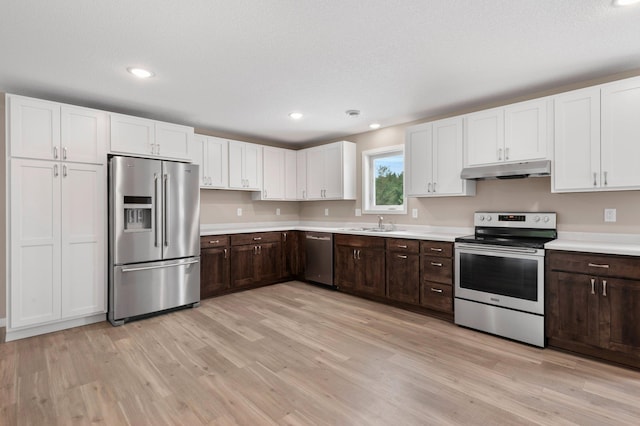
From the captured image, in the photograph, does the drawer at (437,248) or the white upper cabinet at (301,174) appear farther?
the white upper cabinet at (301,174)

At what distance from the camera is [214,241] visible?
174 inches

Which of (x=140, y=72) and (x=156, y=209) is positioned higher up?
(x=140, y=72)

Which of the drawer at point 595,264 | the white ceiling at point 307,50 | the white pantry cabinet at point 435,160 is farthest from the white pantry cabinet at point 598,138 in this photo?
the white pantry cabinet at point 435,160

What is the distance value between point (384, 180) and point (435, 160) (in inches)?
45.7

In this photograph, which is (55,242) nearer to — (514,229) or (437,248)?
(437,248)

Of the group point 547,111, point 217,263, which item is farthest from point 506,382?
point 217,263

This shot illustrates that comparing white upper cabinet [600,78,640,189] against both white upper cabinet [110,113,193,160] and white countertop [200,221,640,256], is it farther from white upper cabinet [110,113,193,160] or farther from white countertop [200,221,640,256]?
white upper cabinet [110,113,193,160]

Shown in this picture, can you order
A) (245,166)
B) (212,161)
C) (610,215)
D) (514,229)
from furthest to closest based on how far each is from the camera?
(245,166), (212,161), (514,229), (610,215)

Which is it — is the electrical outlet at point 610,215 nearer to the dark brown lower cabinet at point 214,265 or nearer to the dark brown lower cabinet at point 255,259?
the dark brown lower cabinet at point 255,259

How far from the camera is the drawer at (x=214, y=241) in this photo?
4324 mm

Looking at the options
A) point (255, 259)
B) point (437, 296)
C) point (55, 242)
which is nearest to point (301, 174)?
point (255, 259)

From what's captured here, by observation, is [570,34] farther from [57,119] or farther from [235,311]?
[57,119]

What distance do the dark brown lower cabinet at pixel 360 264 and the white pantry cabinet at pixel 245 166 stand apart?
161cm

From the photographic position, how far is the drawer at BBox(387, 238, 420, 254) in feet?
12.5
